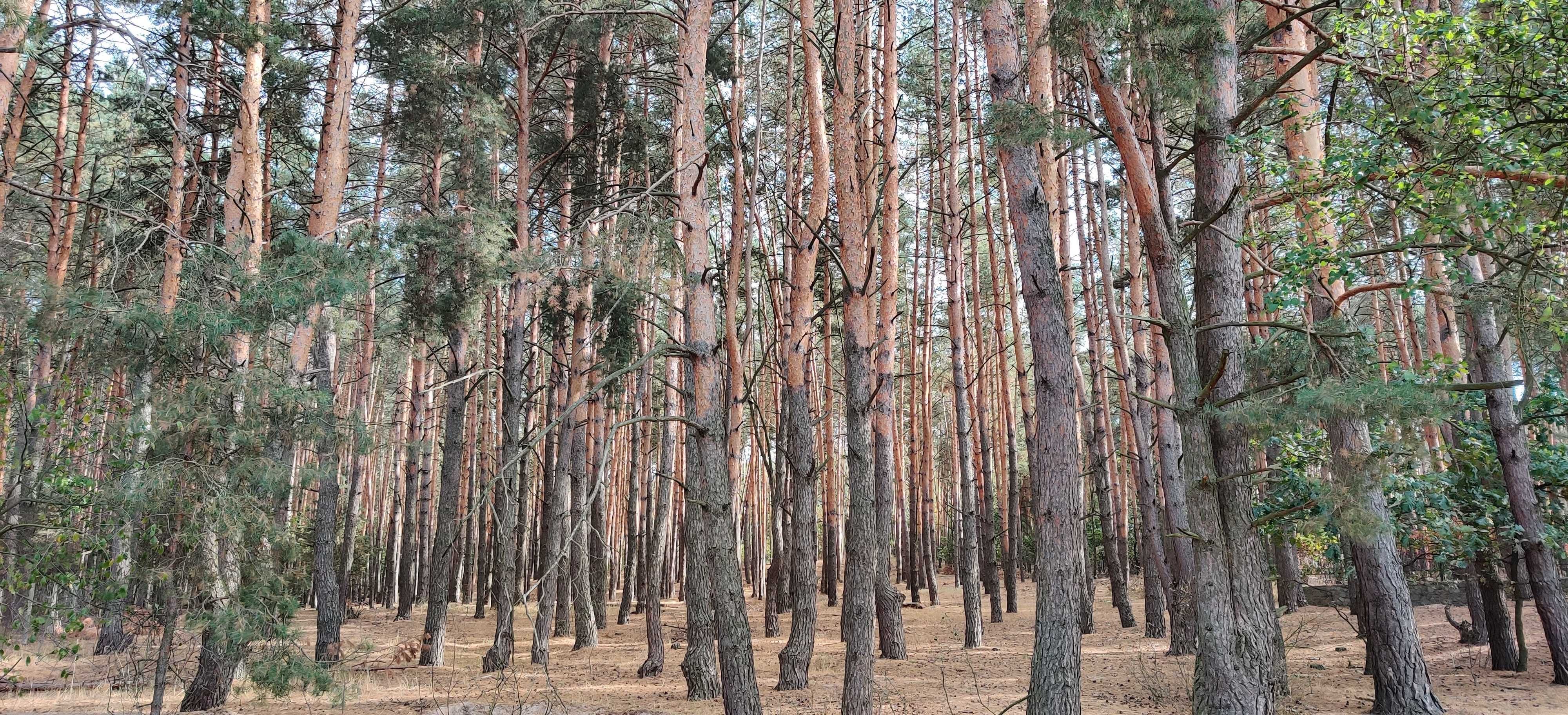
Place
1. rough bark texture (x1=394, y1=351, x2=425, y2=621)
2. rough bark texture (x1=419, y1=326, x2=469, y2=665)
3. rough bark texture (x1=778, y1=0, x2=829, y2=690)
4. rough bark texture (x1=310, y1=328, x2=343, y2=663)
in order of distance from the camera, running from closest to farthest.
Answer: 1. rough bark texture (x1=778, y1=0, x2=829, y2=690)
2. rough bark texture (x1=310, y1=328, x2=343, y2=663)
3. rough bark texture (x1=419, y1=326, x2=469, y2=665)
4. rough bark texture (x1=394, y1=351, x2=425, y2=621)

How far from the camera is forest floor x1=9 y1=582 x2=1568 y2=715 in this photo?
24.2ft

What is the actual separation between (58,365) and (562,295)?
18.3ft

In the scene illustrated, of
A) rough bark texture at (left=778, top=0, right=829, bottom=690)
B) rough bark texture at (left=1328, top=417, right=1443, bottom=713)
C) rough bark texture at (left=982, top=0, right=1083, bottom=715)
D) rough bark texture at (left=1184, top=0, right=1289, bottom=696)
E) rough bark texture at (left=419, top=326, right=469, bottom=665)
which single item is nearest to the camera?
rough bark texture at (left=982, top=0, right=1083, bottom=715)

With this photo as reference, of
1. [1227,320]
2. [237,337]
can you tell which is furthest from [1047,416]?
[237,337]

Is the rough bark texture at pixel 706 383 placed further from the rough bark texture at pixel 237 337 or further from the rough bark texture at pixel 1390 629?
the rough bark texture at pixel 1390 629

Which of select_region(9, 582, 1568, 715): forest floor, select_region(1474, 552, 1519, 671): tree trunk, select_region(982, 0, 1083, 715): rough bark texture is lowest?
select_region(9, 582, 1568, 715): forest floor

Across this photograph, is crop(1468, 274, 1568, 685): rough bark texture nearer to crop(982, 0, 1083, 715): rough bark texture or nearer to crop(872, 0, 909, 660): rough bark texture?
crop(982, 0, 1083, 715): rough bark texture

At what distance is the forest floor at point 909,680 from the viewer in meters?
7.39

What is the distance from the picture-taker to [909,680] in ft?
29.6

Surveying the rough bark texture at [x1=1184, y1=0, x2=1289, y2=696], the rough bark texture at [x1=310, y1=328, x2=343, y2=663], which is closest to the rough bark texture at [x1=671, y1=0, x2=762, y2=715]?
the rough bark texture at [x1=1184, y1=0, x2=1289, y2=696]

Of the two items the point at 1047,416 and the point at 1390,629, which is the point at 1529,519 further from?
the point at 1047,416

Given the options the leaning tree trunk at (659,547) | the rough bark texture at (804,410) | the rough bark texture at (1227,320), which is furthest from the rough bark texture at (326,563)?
the rough bark texture at (1227,320)

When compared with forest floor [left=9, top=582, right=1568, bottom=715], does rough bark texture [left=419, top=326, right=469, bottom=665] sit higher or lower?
higher

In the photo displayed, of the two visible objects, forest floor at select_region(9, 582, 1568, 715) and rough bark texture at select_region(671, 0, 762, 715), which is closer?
rough bark texture at select_region(671, 0, 762, 715)
